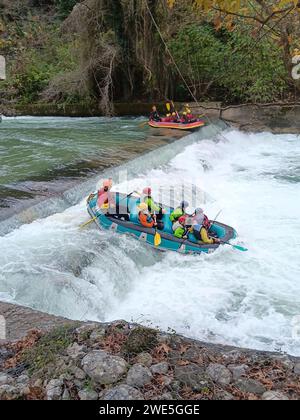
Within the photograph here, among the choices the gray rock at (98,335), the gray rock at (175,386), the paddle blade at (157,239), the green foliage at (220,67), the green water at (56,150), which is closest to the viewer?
the gray rock at (175,386)

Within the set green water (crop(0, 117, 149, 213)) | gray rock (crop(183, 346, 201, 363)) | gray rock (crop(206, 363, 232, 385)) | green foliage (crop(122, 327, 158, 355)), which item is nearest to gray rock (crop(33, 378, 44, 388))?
green foliage (crop(122, 327, 158, 355))

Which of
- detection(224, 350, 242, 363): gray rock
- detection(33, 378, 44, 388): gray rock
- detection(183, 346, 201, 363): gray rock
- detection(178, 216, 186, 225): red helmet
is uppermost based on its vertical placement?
detection(178, 216, 186, 225): red helmet

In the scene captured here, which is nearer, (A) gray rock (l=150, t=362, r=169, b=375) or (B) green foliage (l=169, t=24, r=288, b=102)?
(A) gray rock (l=150, t=362, r=169, b=375)

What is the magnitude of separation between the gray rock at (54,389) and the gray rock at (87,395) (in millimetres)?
157

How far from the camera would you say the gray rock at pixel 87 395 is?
134 inches

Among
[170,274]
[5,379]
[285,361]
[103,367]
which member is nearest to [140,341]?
[103,367]

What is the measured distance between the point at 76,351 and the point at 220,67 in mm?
16836

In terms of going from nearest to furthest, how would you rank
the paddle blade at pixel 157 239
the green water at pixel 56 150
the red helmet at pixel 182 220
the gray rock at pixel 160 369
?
the gray rock at pixel 160 369 < the paddle blade at pixel 157 239 < the red helmet at pixel 182 220 < the green water at pixel 56 150

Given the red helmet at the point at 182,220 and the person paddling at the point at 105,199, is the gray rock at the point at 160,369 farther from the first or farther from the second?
the person paddling at the point at 105,199

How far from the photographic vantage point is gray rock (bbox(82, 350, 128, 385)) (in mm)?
3630

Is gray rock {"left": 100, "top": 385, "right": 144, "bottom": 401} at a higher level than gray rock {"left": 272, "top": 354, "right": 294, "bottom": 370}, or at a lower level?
higher

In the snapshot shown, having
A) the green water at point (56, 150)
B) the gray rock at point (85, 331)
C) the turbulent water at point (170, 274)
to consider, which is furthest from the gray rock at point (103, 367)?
the green water at point (56, 150)

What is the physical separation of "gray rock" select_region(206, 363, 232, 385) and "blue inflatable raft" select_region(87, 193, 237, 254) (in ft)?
13.5

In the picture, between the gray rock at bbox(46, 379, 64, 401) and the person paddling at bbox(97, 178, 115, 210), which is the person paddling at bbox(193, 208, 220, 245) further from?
the gray rock at bbox(46, 379, 64, 401)
